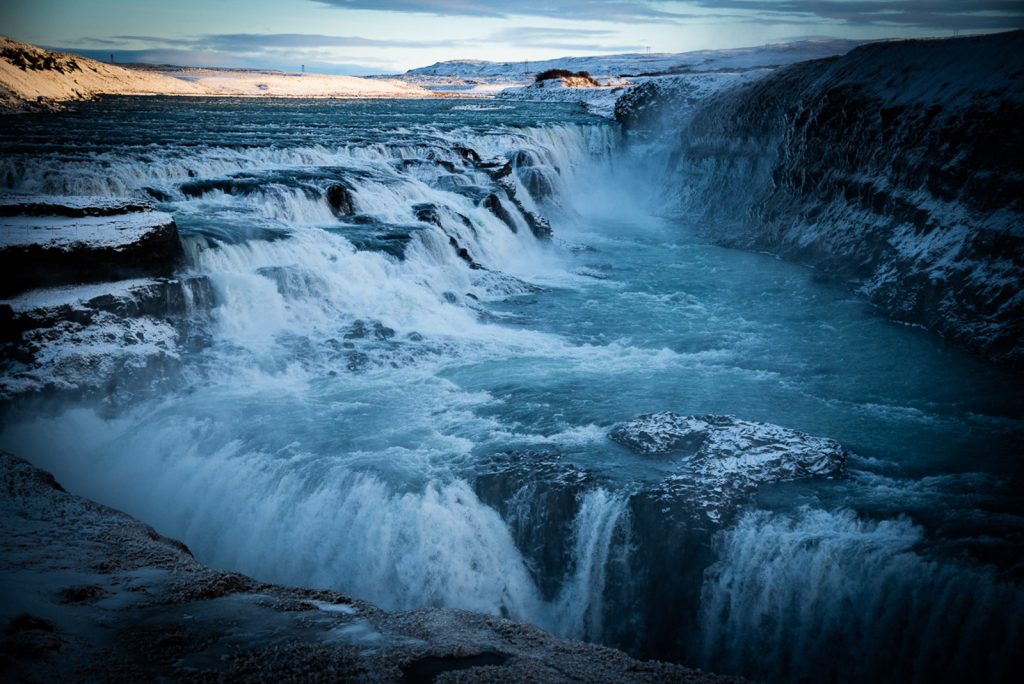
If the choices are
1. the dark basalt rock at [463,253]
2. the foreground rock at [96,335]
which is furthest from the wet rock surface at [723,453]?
the dark basalt rock at [463,253]

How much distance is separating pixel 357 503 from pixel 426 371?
4.13 m

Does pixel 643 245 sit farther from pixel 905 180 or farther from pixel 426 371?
pixel 426 371

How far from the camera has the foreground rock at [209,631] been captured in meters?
4.47

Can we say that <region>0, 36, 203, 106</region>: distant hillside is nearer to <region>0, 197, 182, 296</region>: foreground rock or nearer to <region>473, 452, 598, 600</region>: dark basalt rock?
<region>0, 197, 182, 296</region>: foreground rock

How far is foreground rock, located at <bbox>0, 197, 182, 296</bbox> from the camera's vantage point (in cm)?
1062

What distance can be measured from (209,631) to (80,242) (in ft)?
27.9

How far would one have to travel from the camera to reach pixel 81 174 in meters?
15.5

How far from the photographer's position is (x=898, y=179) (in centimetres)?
1758

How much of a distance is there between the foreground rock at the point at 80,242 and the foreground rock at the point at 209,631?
18.6ft

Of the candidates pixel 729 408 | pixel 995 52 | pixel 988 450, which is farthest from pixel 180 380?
pixel 995 52

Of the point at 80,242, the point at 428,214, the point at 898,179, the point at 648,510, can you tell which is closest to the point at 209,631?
the point at 648,510

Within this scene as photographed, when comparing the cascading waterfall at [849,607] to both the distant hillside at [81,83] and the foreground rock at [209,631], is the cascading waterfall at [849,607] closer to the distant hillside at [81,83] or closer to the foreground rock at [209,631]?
the foreground rock at [209,631]

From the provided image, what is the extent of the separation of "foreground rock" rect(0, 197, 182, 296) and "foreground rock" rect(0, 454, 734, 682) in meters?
5.67

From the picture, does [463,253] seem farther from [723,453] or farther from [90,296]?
[723,453]
